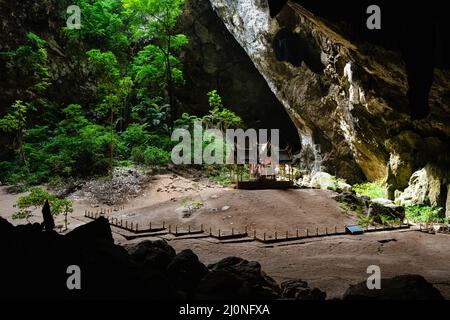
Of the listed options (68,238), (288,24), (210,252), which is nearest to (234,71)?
(288,24)

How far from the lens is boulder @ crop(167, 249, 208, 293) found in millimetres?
6977

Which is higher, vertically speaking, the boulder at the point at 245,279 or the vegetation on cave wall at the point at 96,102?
the vegetation on cave wall at the point at 96,102

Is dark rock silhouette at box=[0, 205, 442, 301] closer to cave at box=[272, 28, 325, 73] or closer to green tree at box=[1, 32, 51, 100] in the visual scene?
cave at box=[272, 28, 325, 73]

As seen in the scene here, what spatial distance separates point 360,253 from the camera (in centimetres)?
1070

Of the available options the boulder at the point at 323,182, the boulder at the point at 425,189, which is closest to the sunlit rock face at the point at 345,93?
the boulder at the point at 425,189

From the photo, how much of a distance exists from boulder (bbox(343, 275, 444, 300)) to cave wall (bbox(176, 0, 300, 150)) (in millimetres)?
28638

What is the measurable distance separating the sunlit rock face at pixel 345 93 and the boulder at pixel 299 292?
9004 mm

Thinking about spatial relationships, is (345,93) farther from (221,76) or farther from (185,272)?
(185,272)

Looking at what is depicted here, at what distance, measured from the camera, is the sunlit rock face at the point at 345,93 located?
46.7ft

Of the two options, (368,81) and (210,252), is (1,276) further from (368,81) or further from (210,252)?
(368,81)

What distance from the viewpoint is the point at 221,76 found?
1329 inches

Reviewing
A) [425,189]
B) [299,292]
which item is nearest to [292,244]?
[299,292]

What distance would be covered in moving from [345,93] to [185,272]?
16475mm

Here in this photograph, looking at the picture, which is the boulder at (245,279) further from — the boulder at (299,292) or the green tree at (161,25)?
the green tree at (161,25)
